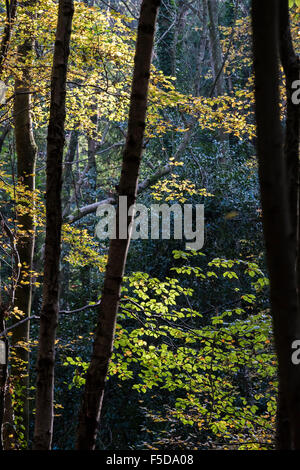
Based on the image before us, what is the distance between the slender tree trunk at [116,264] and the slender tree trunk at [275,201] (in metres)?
1.29

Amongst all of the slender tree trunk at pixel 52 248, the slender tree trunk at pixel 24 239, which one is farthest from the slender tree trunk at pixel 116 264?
the slender tree trunk at pixel 24 239

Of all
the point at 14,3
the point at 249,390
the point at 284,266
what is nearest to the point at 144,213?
the point at 249,390

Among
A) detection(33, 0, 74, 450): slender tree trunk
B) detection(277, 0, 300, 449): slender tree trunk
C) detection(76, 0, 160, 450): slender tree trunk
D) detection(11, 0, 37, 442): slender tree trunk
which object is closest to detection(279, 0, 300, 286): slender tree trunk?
detection(277, 0, 300, 449): slender tree trunk

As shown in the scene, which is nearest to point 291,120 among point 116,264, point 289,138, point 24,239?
point 289,138

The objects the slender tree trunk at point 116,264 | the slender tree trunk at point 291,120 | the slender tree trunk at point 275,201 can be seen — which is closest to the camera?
the slender tree trunk at point 275,201

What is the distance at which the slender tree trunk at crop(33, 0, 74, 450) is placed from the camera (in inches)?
99.0

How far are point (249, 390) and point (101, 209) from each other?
5.06m

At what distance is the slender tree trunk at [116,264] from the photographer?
→ 2307mm

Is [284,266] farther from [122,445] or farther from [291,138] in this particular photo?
[122,445]

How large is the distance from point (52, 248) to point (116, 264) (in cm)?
43

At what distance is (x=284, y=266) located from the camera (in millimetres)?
1153

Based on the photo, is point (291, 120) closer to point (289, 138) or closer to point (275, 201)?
point (289, 138)

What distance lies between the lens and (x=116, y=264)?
2.38 meters

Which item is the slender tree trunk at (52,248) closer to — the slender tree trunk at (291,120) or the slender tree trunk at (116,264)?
the slender tree trunk at (116,264)
